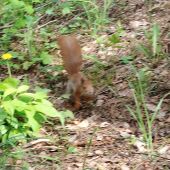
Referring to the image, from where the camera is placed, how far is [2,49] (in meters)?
4.84

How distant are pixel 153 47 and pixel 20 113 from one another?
150cm

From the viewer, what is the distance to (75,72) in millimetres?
4008

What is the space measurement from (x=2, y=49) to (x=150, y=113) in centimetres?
183

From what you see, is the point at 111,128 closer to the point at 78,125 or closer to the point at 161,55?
the point at 78,125

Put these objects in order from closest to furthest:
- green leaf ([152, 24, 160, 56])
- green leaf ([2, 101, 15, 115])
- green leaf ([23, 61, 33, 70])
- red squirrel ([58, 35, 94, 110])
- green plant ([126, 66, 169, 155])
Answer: green leaf ([2, 101, 15, 115]), green plant ([126, 66, 169, 155]), red squirrel ([58, 35, 94, 110]), green leaf ([152, 24, 160, 56]), green leaf ([23, 61, 33, 70])

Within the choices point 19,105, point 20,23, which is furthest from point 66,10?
point 19,105

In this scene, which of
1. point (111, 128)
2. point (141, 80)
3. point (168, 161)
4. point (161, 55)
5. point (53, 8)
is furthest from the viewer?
point (53, 8)

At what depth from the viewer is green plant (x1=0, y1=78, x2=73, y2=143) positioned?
3432 millimetres

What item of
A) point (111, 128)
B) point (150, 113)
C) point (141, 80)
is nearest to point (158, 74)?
point (141, 80)

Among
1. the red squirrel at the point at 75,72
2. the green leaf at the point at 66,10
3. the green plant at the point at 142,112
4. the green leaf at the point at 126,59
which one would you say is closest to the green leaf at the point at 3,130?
the red squirrel at the point at 75,72

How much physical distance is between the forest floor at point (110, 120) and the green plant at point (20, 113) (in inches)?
6.1

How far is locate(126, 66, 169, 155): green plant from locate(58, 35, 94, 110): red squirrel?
1.32 feet

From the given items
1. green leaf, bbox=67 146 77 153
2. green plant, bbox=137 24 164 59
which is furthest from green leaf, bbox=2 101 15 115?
green plant, bbox=137 24 164 59

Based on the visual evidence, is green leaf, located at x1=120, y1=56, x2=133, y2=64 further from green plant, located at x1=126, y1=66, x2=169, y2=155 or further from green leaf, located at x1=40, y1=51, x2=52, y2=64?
green leaf, located at x1=40, y1=51, x2=52, y2=64
